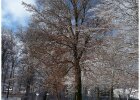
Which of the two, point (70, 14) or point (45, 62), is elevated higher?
point (70, 14)

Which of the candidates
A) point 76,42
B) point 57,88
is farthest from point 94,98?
point 76,42

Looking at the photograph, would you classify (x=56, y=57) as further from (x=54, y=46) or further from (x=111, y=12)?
(x=111, y=12)

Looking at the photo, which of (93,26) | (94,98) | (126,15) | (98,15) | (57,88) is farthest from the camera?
(94,98)

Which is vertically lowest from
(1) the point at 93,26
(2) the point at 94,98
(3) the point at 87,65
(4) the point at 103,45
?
(2) the point at 94,98

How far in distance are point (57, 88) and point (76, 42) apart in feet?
7.70

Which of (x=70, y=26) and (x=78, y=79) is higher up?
(x=70, y=26)

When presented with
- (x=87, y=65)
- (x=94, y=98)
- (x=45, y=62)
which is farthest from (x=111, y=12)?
(x=94, y=98)

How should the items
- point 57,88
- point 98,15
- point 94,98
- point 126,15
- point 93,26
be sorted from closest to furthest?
1. point 126,15
2. point 98,15
3. point 93,26
4. point 57,88
5. point 94,98

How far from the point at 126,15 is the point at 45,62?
3.50m

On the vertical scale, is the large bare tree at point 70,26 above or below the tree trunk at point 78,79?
above

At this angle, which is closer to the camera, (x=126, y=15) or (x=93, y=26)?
(x=126, y=15)

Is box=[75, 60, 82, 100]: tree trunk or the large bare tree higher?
the large bare tree

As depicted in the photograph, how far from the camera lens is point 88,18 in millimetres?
10656

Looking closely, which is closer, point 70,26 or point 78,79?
point 70,26
